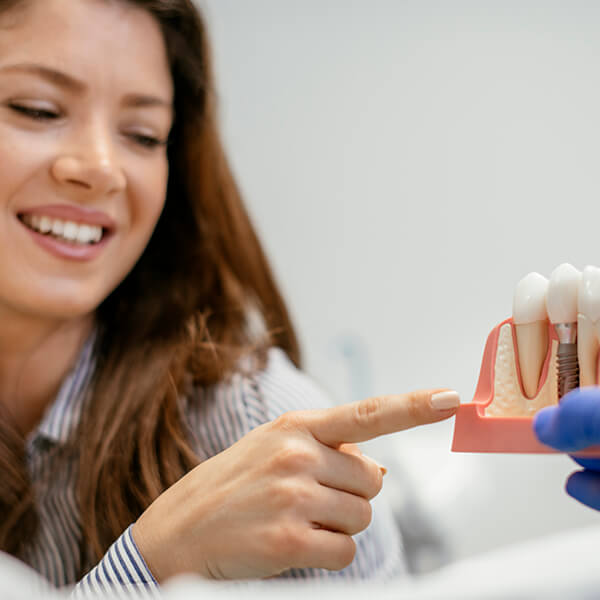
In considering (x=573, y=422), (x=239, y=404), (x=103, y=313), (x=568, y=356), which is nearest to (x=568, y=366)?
(x=568, y=356)

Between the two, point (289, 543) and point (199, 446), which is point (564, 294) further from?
point (199, 446)

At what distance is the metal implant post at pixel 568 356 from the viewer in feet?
1.49

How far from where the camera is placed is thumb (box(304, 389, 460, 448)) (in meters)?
0.41

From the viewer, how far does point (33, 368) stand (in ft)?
2.83

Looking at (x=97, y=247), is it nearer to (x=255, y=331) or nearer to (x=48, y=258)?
(x=48, y=258)

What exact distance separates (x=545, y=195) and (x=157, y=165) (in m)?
0.82

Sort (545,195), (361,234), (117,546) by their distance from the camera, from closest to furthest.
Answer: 1. (117,546)
2. (545,195)
3. (361,234)

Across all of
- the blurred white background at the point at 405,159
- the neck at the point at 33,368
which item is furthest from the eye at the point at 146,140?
the blurred white background at the point at 405,159

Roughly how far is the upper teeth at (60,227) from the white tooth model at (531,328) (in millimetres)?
493

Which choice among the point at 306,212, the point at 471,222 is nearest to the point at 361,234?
the point at 306,212

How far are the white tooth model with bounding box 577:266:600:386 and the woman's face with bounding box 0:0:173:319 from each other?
496 mm

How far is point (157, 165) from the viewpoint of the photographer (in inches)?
31.7

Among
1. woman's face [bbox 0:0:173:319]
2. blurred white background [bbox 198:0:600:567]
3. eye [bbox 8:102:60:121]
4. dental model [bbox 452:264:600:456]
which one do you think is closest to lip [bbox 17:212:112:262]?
woman's face [bbox 0:0:173:319]

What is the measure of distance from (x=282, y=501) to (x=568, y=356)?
0.72 feet
